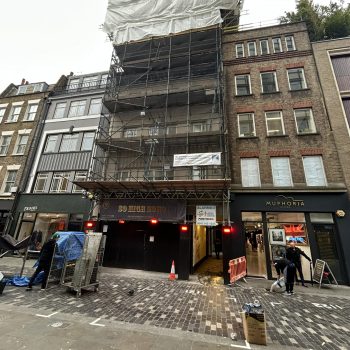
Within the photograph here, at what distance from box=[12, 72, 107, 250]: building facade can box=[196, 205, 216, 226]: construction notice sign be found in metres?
8.38

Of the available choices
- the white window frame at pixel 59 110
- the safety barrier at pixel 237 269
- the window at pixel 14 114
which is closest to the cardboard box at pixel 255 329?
the safety barrier at pixel 237 269

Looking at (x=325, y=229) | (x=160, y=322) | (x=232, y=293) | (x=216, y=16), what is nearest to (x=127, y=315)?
(x=160, y=322)

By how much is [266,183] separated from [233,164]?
253cm

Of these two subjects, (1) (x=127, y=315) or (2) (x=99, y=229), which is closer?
(1) (x=127, y=315)

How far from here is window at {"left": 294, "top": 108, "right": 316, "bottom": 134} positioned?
46.2 feet

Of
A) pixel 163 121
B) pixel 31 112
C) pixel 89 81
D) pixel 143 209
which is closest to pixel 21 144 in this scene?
pixel 31 112

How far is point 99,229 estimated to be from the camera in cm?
1480

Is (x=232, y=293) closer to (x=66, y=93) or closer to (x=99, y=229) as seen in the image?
(x=99, y=229)

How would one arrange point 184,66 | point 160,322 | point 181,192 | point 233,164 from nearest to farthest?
point 160,322
point 181,192
point 233,164
point 184,66

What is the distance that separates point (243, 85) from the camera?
1628cm

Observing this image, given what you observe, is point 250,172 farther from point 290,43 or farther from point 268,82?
point 290,43

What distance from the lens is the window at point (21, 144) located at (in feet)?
65.4

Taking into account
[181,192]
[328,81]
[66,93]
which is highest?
[66,93]

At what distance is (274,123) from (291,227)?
747cm
